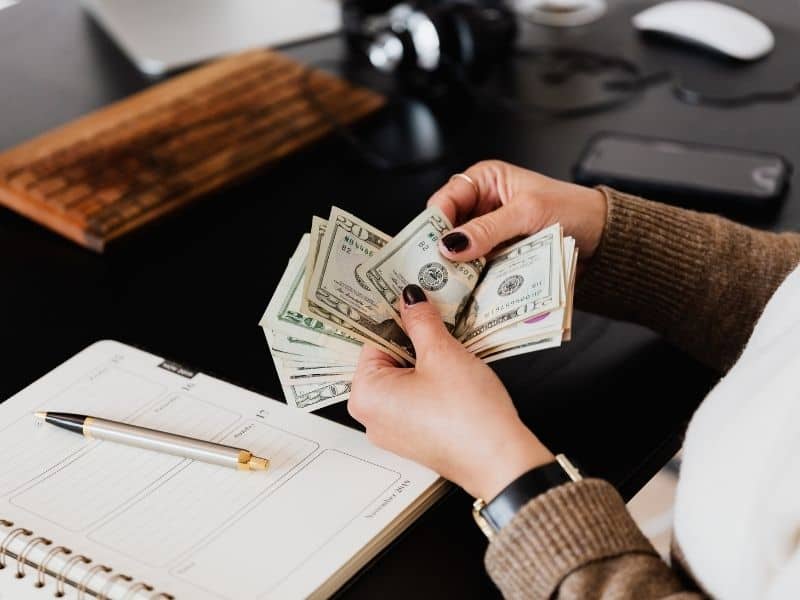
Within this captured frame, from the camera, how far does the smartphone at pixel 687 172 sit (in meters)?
1.02

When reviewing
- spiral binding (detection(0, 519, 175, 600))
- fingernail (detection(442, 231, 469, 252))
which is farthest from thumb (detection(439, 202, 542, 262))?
spiral binding (detection(0, 519, 175, 600))

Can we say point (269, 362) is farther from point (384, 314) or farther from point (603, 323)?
point (603, 323)

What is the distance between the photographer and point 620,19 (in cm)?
151

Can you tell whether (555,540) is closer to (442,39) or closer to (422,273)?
(422,273)

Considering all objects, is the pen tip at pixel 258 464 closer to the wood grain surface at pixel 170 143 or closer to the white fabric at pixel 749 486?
the white fabric at pixel 749 486

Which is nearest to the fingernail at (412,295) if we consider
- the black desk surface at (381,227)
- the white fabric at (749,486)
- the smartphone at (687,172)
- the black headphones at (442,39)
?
the black desk surface at (381,227)

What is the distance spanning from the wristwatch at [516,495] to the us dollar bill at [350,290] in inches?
6.3

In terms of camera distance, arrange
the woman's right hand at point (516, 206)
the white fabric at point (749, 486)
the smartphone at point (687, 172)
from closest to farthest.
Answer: the white fabric at point (749, 486) < the woman's right hand at point (516, 206) < the smartphone at point (687, 172)

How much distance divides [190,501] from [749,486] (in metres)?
0.37

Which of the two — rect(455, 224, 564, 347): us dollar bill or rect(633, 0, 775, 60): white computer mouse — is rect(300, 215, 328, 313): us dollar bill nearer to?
rect(455, 224, 564, 347): us dollar bill

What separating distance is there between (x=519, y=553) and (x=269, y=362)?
1.06 ft

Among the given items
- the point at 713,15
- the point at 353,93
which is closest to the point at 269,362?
the point at 353,93

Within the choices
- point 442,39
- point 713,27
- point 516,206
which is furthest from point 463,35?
point 516,206

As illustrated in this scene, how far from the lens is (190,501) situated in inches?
26.8
